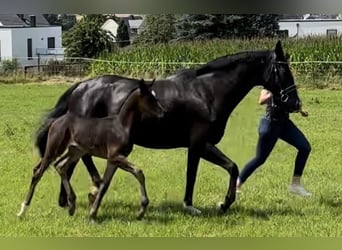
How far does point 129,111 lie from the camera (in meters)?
3.07

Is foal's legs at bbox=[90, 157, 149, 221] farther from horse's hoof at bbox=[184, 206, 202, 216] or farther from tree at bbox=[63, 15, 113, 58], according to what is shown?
tree at bbox=[63, 15, 113, 58]

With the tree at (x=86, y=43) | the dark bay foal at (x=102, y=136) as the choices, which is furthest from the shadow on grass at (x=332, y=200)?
the tree at (x=86, y=43)

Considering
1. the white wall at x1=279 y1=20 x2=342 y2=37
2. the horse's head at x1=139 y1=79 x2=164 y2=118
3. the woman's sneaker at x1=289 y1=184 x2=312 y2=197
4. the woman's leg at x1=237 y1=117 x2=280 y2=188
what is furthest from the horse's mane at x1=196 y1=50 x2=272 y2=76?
the woman's sneaker at x1=289 y1=184 x2=312 y2=197

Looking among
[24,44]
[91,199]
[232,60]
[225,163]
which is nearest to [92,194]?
[91,199]

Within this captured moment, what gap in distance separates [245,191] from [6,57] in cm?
191

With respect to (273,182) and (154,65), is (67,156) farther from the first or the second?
(273,182)

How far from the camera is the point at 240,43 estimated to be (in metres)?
3.52

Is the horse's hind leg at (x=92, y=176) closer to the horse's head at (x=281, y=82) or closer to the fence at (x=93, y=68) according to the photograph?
the fence at (x=93, y=68)

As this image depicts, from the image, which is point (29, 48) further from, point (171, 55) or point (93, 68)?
point (171, 55)

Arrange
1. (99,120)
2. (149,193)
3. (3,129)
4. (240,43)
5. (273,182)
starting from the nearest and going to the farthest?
(99,120) < (240,43) < (149,193) < (273,182) < (3,129)

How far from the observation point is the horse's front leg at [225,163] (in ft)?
11.5

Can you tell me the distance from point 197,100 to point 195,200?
2.77 ft
